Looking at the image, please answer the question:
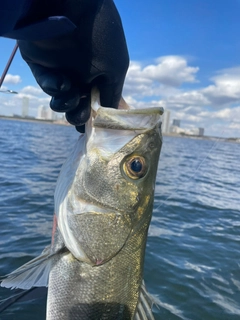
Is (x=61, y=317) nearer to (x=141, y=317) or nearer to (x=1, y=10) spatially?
(x=141, y=317)

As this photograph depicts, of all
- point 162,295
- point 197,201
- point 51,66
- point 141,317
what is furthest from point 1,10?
point 197,201

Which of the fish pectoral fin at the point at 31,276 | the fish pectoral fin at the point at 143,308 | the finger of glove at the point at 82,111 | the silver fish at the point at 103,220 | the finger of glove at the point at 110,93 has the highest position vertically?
the finger of glove at the point at 110,93

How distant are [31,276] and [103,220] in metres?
0.69

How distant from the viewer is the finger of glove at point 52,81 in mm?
2018

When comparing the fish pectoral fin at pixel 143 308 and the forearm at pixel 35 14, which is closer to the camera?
the forearm at pixel 35 14

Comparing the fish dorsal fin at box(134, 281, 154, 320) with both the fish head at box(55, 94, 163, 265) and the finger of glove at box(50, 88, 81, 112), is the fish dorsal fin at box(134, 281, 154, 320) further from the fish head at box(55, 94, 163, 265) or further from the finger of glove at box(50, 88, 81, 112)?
the finger of glove at box(50, 88, 81, 112)

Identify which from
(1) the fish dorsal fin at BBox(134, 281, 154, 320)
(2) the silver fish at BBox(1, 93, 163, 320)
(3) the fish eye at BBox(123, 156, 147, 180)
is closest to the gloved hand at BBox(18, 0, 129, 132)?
(2) the silver fish at BBox(1, 93, 163, 320)

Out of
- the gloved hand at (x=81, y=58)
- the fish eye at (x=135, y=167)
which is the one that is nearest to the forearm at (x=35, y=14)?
the gloved hand at (x=81, y=58)

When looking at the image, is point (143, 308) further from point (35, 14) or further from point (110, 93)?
point (35, 14)

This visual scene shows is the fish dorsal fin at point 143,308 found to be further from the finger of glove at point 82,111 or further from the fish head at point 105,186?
the finger of glove at point 82,111

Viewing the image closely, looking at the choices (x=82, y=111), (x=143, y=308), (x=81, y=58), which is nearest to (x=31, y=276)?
(x=143, y=308)

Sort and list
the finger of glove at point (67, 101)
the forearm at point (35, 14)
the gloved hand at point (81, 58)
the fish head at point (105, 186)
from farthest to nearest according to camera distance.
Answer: the finger of glove at point (67, 101)
the fish head at point (105, 186)
the gloved hand at point (81, 58)
the forearm at point (35, 14)

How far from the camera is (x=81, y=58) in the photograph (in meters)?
1.97

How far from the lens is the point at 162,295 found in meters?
5.02
